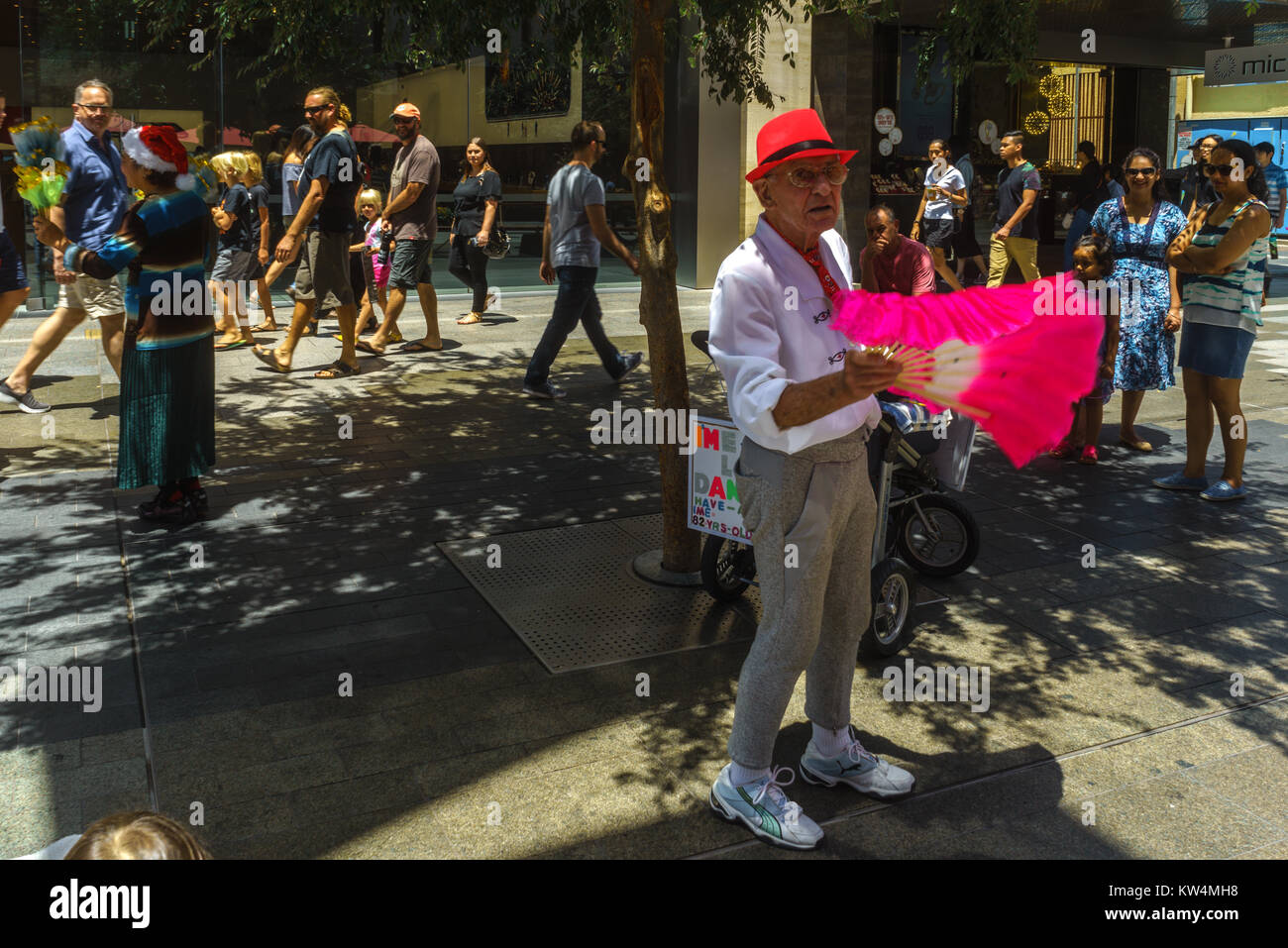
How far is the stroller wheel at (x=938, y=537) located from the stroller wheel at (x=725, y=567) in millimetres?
779

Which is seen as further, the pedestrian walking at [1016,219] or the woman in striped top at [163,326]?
the pedestrian walking at [1016,219]

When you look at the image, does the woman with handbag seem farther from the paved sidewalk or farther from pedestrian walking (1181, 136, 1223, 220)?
pedestrian walking (1181, 136, 1223, 220)

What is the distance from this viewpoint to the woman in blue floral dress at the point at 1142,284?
8.36 metres

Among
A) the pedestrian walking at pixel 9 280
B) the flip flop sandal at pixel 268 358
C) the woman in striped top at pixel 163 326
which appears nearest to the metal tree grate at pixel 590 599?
the woman in striped top at pixel 163 326

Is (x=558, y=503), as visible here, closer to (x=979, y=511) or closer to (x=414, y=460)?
(x=414, y=460)

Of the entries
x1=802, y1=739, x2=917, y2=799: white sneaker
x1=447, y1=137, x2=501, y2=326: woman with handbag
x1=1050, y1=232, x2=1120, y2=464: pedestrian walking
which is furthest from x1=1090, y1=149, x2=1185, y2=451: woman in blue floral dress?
x1=447, y1=137, x2=501, y2=326: woman with handbag

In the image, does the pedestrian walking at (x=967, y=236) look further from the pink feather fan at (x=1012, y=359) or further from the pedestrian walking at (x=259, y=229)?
the pink feather fan at (x=1012, y=359)

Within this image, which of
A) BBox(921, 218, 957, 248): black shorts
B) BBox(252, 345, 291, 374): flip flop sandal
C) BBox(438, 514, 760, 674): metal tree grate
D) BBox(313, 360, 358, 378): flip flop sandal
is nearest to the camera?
BBox(438, 514, 760, 674): metal tree grate

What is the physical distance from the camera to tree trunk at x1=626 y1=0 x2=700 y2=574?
5840 millimetres

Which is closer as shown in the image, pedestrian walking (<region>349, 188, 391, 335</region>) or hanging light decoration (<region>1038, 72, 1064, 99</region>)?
pedestrian walking (<region>349, 188, 391, 335</region>)

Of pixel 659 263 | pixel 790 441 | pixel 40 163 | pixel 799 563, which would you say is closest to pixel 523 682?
pixel 799 563

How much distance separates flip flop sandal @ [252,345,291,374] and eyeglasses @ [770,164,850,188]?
815 cm

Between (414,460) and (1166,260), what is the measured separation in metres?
4.87

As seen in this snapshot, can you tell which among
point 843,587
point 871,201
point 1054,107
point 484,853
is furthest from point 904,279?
point 1054,107
